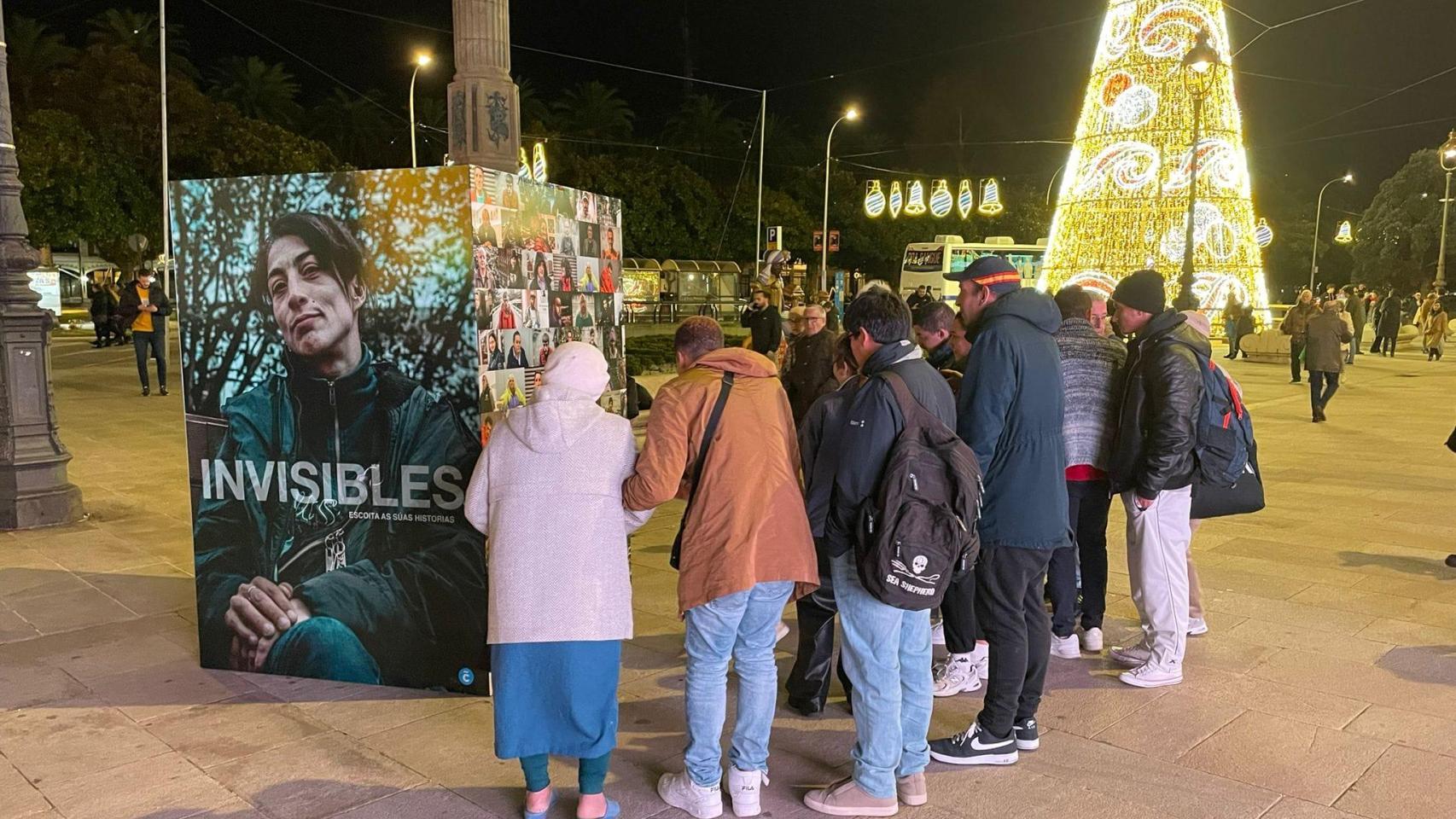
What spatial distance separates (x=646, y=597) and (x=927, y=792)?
8.65 feet

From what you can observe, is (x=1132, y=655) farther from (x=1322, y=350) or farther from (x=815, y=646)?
(x=1322, y=350)

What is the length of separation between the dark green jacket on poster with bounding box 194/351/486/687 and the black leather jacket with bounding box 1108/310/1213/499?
2.75m

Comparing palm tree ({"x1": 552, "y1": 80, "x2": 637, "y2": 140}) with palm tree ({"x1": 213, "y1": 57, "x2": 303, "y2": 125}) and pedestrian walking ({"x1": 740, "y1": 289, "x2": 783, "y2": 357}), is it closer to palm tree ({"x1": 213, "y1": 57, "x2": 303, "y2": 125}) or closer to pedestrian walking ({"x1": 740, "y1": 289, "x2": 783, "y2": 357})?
palm tree ({"x1": 213, "y1": 57, "x2": 303, "y2": 125})

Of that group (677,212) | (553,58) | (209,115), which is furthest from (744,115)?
(209,115)

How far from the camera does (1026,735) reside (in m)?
3.89

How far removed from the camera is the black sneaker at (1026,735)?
3.88m

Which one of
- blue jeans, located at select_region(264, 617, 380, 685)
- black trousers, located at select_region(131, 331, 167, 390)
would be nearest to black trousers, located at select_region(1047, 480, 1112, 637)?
blue jeans, located at select_region(264, 617, 380, 685)

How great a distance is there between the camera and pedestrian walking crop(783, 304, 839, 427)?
615 centimetres

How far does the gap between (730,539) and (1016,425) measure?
1169 mm

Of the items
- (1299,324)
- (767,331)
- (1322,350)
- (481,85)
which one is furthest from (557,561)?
(1299,324)

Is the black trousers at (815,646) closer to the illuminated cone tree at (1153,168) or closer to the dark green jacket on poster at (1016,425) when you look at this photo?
the dark green jacket on poster at (1016,425)

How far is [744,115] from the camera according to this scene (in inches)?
2367

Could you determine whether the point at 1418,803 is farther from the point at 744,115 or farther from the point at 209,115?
the point at 744,115

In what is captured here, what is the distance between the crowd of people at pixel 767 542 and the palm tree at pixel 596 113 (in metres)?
47.6
